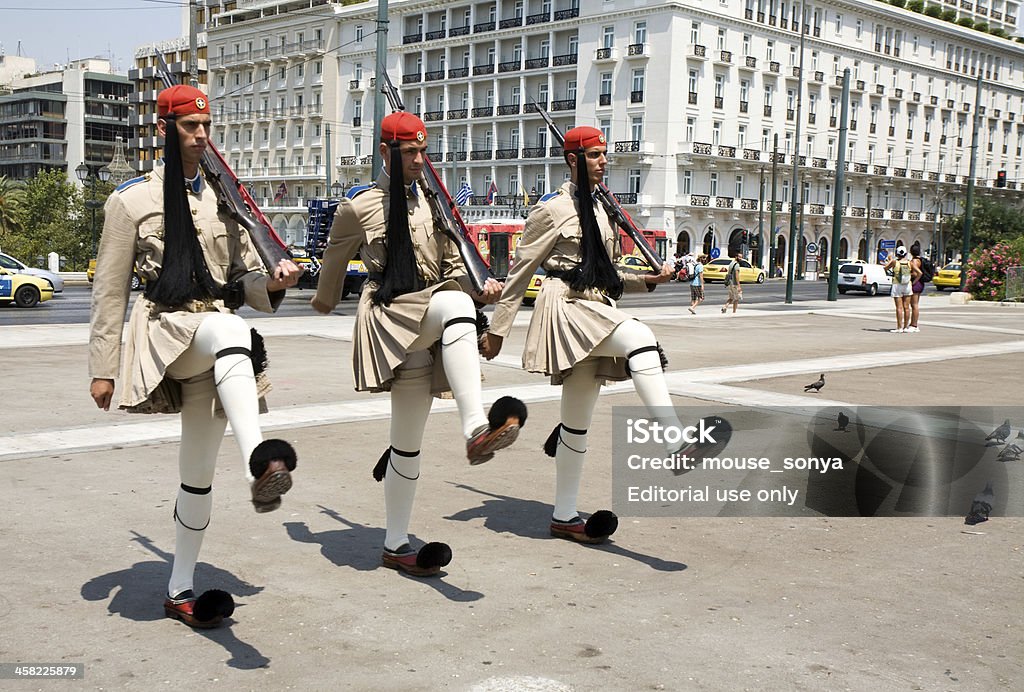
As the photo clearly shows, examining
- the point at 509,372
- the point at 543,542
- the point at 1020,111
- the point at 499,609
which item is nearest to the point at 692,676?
the point at 499,609

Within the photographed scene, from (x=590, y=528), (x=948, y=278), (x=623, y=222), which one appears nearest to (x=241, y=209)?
(x=623, y=222)

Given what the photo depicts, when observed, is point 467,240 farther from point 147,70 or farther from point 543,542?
point 147,70

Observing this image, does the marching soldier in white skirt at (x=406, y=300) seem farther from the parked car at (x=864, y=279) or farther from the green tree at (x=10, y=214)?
the green tree at (x=10, y=214)

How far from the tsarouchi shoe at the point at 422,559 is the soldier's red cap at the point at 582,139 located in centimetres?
210

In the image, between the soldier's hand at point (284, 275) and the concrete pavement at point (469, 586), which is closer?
the concrete pavement at point (469, 586)

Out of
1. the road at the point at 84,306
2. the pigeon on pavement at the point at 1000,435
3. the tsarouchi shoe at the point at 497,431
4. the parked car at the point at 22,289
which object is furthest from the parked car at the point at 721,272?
the tsarouchi shoe at the point at 497,431

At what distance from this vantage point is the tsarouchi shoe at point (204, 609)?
169 inches

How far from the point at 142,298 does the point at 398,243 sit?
1105mm

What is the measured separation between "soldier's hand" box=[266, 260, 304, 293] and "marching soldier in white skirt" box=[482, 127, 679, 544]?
46.4 inches

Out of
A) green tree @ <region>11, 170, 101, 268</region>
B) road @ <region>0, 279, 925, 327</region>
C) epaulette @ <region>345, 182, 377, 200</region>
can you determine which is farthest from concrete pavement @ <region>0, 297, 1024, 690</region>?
→ green tree @ <region>11, 170, 101, 268</region>

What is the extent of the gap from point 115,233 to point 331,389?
7.27 metres

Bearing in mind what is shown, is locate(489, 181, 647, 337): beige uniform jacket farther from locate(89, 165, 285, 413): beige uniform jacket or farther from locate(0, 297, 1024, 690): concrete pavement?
locate(89, 165, 285, 413): beige uniform jacket

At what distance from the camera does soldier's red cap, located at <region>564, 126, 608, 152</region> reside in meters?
5.61

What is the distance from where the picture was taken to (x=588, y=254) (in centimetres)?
553
